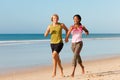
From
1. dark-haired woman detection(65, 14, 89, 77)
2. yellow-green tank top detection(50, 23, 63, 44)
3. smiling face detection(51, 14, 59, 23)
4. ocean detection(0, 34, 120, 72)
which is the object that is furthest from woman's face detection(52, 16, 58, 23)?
ocean detection(0, 34, 120, 72)

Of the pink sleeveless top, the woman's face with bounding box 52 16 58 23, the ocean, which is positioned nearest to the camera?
the woman's face with bounding box 52 16 58 23

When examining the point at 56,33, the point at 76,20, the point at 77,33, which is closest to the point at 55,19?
the point at 56,33

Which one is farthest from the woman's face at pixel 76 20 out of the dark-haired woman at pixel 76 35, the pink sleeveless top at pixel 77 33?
the pink sleeveless top at pixel 77 33

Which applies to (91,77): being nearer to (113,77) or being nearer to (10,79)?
(113,77)

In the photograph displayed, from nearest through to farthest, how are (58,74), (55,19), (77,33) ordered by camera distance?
1. (55,19)
2. (77,33)
3. (58,74)

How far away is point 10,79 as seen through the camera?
31.9ft

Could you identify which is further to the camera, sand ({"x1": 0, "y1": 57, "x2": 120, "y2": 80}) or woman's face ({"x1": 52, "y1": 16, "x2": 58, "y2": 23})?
woman's face ({"x1": 52, "y1": 16, "x2": 58, "y2": 23})

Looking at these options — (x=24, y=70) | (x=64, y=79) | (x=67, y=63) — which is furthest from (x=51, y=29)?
(x=67, y=63)

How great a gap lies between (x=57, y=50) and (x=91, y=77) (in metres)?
1.13

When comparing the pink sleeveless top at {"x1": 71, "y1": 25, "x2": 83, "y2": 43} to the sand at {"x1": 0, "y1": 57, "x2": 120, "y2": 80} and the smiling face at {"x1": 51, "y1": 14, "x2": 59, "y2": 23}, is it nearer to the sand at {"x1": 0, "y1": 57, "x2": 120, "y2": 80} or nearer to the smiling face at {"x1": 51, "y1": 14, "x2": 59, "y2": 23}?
the smiling face at {"x1": 51, "y1": 14, "x2": 59, "y2": 23}

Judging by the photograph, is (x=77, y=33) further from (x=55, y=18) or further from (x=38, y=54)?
(x=38, y=54)

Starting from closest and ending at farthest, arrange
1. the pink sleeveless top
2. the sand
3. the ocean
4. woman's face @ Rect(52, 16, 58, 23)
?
the sand → woman's face @ Rect(52, 16, 58, 23) → the pink sleeveless top → the ocean

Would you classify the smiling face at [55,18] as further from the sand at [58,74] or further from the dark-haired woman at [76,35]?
the sand at [58,74]

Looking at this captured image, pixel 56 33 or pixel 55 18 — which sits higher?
pixel 55 18
